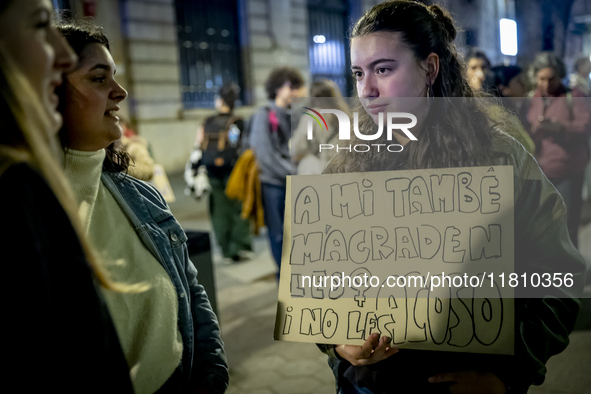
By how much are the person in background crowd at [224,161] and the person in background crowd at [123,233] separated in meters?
4.04

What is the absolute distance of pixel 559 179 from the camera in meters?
4.03

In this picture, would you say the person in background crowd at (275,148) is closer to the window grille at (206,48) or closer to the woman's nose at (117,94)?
the woman's nose at (117,94)

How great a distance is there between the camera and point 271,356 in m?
3.45

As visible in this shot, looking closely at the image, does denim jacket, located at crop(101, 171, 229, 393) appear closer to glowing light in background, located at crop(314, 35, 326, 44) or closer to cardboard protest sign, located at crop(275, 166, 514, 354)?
cardboard protest sign, located at crop(275, 166, 514, 354)

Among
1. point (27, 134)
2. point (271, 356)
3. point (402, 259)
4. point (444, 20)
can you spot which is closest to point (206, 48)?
point (271, 356)

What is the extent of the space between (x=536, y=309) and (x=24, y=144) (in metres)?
1.26

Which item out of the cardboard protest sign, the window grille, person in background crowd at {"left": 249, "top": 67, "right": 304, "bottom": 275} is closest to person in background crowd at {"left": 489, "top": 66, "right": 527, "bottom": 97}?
person in background crowd at {"left": 249, "top": 67, "right": 304, "bottom": 275}

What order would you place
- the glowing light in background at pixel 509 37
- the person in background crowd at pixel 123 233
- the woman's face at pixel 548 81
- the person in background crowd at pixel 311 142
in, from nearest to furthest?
the person in background crowd at pixel 123 233
the person in background crowd at pixel 311 142
the woman's face at pixel 548 81
the glowing light in background at pixel 509 37

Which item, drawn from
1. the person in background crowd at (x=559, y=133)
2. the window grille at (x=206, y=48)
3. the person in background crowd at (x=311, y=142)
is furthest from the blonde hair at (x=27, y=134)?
the window grille at (x=206, y=48)

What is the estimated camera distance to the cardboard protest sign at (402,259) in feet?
4.05

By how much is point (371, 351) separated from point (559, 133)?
3549mm

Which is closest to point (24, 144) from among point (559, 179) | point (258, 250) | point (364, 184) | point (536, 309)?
point (364, 184)

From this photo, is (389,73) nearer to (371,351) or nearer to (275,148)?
(371,351)

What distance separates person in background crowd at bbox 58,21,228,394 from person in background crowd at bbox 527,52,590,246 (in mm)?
3628
